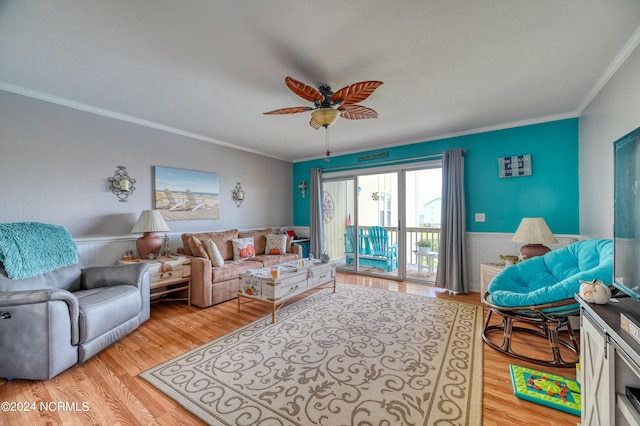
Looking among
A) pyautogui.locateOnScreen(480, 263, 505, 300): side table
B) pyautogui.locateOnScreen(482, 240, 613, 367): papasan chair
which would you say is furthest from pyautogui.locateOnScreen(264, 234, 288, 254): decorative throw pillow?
pyautogui.locateOnScreen(482, 240, 613, 367): papasan chair

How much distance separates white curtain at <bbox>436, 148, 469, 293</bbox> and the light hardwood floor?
1.59 metres

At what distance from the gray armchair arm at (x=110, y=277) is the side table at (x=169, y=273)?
1.28 feet

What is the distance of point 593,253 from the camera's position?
2.11 metres

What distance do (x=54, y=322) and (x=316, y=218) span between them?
4239mm

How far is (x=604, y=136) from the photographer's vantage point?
8.21 feet

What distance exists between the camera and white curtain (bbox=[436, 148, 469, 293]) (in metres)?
3.96

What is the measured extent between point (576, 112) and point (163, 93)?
201 inches

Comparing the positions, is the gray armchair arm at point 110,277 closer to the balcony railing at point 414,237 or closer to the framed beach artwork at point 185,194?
the framed beach artwork at point 185,194

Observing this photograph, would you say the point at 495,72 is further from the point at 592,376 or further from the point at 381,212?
the point at 381,212

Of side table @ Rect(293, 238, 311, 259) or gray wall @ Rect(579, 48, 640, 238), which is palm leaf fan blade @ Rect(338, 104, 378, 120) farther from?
side table @ Rect(293, 238, 311, 259)

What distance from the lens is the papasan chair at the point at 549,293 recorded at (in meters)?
1.93

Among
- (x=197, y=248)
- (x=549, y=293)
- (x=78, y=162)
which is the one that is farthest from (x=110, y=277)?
(x=549, y=293)

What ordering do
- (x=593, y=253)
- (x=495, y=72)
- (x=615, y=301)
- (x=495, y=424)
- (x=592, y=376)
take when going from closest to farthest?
(x=592, y=376), (x=615, y=301), (x=495, y=424), (x=593, y=253), (x=495, y=72)

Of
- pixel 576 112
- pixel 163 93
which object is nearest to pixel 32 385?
pixel 163 93
